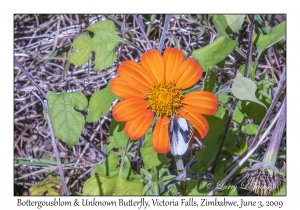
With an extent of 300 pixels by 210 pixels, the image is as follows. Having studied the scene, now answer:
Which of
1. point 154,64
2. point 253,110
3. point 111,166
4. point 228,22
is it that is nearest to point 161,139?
point 154,64

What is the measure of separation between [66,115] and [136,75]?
0.37 metres

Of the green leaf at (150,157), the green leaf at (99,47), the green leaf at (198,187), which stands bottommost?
the green leaf at (198,187)

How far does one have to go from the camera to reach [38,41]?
2.75 meters

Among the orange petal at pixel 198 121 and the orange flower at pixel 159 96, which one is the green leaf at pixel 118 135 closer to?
the orange flower at pixel 159 96

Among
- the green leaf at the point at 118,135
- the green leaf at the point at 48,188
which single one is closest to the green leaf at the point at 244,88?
the green leaf at the point at 118,135

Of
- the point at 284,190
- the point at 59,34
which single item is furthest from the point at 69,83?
the point at 284,190

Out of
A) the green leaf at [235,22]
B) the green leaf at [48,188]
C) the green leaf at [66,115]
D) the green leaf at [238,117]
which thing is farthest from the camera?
the green leaf at [48,188]

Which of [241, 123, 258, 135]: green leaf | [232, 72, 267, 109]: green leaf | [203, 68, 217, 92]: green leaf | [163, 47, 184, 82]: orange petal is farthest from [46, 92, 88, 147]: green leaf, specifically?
[241, 123, 258, 135]: green leaf

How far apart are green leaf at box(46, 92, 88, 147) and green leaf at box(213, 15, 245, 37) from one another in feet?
2.32

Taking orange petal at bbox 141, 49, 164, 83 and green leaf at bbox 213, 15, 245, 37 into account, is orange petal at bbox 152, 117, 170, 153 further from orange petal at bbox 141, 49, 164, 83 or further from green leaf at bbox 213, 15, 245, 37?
green leaf at bbox 213, 15, 245, 37

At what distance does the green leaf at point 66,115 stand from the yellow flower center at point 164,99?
32 cm

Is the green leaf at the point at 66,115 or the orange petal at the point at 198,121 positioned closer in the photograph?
the orange petal at the point at 198,121

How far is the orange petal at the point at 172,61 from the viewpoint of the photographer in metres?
1.61

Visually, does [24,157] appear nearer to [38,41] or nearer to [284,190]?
[38,41]
